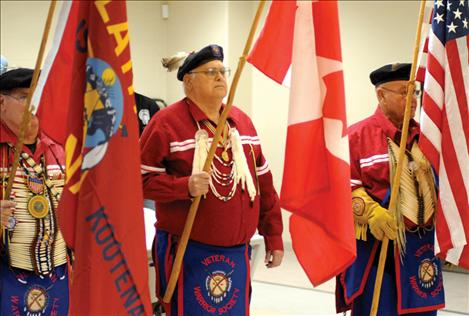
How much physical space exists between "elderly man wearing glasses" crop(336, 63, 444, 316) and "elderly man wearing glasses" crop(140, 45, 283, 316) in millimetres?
543

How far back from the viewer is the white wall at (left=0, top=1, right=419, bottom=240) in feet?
22.9

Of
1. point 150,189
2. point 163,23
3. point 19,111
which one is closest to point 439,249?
point 150,189

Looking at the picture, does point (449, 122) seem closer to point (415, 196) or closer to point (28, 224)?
point (415, 196)

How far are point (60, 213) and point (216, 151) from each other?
0.83 meters

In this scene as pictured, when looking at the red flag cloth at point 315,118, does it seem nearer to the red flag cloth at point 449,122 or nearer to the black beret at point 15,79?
the red flag cloth at point 449,122

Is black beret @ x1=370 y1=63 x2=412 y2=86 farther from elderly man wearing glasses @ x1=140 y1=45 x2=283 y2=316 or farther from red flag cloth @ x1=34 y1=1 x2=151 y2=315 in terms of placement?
red flag cloth @ x1=34 y1=1 x2=151 y2=315

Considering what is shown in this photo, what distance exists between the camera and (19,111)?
2.77 m

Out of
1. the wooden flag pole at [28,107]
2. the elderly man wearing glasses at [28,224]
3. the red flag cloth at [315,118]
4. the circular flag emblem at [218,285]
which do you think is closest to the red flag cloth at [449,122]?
the red flag cloth at [315,118]

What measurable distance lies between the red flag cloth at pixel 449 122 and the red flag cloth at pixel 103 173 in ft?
4.74

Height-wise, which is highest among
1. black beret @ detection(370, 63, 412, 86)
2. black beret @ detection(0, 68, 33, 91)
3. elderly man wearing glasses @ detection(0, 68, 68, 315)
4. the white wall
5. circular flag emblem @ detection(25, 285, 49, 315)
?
the white wall

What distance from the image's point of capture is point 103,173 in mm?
2248

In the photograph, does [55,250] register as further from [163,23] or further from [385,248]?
[163,23]

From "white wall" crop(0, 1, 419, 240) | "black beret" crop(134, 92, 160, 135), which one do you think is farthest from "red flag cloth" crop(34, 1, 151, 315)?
"white wall" crop(0, 1, 419, 240)

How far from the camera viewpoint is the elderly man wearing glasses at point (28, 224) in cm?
273
